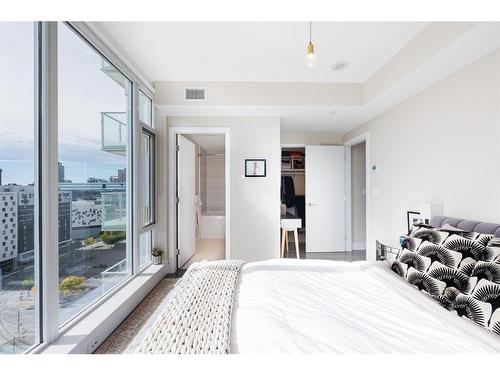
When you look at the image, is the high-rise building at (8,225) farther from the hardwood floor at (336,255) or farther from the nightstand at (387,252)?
the hardwood floor at (336,255)

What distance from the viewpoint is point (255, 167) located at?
3.35 meters

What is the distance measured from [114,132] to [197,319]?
2.05 metres

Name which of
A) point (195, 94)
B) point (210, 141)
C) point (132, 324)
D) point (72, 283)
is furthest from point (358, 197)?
point (72, 283)

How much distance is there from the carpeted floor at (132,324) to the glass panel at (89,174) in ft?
1.13

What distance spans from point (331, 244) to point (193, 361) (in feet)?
13.4

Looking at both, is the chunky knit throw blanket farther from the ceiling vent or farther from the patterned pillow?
the ceiling vent

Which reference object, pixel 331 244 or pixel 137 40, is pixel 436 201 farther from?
pixel 137 40

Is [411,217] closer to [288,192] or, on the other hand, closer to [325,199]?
[325,199]

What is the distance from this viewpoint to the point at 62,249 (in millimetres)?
1608

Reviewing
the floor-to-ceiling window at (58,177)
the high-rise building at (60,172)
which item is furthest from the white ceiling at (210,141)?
the high-rise building at (60,172)

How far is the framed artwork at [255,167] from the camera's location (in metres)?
3.35

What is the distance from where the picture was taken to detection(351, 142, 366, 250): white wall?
14.4 feet

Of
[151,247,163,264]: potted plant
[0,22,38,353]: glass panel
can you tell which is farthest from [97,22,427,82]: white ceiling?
[151,247,163,264]: potted plant
